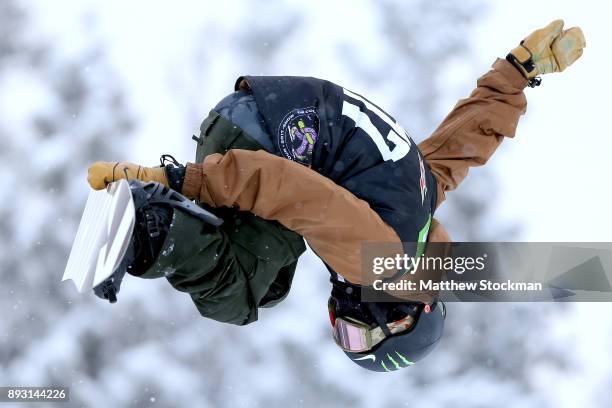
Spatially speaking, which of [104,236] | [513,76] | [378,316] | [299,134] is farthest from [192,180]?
[513,76]

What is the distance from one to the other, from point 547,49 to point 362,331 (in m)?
1.28

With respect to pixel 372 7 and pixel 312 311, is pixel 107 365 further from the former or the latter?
pixel 372 7

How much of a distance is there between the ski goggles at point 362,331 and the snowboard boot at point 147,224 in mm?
843

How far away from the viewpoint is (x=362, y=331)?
294 centimetres

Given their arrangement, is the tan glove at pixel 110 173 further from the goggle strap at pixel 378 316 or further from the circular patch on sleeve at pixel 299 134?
the goggle strap at pixel 378 316

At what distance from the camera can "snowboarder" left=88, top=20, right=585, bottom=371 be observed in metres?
2.34

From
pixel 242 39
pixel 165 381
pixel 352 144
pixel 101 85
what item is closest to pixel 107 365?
pixel 165 381

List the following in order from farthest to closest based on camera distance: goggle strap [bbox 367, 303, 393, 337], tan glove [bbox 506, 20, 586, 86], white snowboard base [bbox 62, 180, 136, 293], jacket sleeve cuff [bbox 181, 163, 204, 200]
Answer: tan glove [bbox 506, 20, 586, 86], goggle strap [bbox 367, 303, 393, 337], jacket sleeve cuff [bbox 181, 163, 204, 200], white snowboard base [bbox 62, 180, 136, 293]

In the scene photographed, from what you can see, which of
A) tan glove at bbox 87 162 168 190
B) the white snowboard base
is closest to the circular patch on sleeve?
tan glove at bbox 87 162 168 190

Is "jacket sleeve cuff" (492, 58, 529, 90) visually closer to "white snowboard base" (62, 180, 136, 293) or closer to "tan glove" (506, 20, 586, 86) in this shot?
"tan glove" (506, 20, 586, 86)

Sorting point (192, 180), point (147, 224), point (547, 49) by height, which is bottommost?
point (147, 224)

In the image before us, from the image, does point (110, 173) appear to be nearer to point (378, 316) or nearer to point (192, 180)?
point (192, 180)

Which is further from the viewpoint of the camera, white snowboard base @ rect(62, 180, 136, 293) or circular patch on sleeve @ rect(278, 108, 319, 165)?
circular patch on sleeve @ rect(278, 108, 319, 165)

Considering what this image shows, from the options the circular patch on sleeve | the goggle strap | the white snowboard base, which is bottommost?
the white snowboard base
